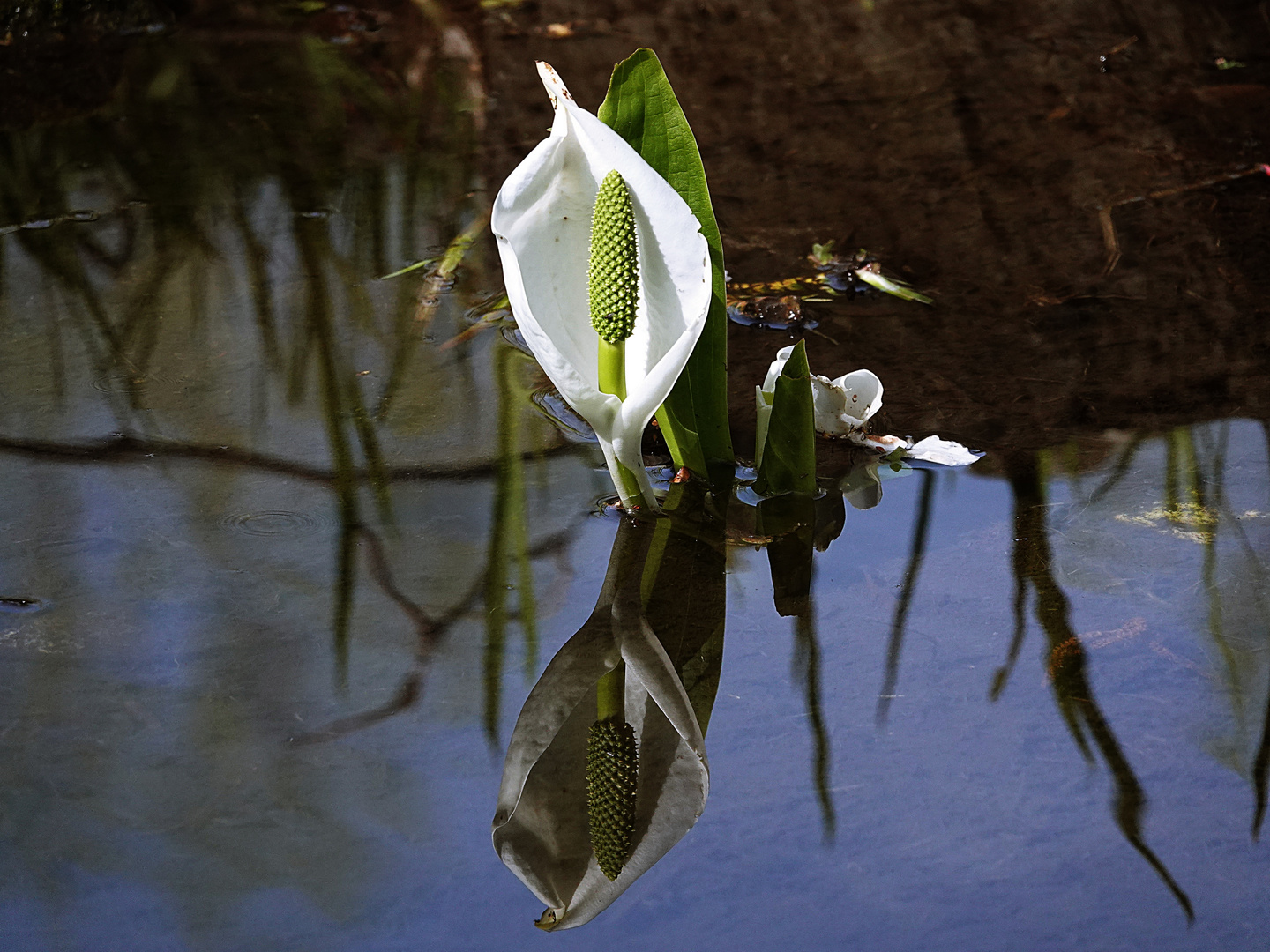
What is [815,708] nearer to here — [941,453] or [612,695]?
[612,695]

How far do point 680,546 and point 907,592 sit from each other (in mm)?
226

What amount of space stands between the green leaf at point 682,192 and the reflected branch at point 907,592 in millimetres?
219

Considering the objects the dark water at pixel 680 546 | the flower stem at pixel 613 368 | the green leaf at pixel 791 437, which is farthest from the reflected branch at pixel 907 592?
the flower stem at pixel 613 368

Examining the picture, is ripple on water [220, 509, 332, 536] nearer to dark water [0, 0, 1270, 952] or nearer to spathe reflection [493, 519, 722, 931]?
dark water [0, 0, 1270, 952]

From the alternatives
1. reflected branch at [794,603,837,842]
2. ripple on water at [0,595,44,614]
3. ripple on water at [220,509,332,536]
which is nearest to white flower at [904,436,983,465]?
reflected branch at [794,603,837,842]

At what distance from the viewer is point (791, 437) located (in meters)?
1.19

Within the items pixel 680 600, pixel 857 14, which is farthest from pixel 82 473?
pixel 857 14

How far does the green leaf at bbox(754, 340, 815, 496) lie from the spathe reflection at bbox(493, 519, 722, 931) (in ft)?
0.51

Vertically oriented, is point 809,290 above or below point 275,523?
above

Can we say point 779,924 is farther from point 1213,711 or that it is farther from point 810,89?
point 810,89

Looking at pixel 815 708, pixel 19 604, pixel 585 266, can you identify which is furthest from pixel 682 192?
pixel 19 604

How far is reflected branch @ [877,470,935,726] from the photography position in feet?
3.30

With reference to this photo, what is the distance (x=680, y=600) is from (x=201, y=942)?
1.64 feet

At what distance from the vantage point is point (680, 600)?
112 centimetres
